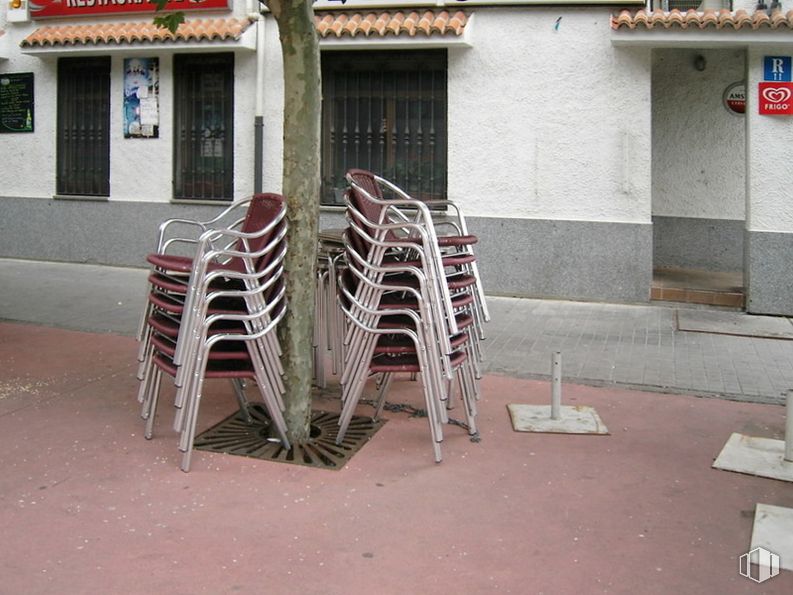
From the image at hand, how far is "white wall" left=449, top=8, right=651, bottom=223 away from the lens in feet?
31.0

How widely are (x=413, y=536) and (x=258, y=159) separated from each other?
7918 mm

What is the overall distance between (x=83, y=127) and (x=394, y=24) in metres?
4.95

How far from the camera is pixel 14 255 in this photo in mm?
12320

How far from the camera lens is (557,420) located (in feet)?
16.7

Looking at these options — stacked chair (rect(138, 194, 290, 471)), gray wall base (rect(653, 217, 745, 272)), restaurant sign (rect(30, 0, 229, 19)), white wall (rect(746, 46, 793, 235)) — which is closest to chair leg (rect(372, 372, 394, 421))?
stacked chair (rect(138, 194, 290, 471))

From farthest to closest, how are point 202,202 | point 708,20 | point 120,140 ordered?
1. point 120,140
2. point 202,202
3. point 708,20

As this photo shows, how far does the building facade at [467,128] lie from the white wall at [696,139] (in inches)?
1.0

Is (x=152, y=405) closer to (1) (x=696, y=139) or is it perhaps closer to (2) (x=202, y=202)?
(2) (x=202, y=202)

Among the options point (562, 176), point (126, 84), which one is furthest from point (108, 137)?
point (562, 176)

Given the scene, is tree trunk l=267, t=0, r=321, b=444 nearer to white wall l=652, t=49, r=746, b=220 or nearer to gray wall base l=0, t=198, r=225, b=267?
gray wall base l=0, t=198, r=225, b=267

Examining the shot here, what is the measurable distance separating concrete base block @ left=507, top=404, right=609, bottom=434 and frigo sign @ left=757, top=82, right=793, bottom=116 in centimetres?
508

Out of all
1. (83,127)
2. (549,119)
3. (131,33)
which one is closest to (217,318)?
(549,119)

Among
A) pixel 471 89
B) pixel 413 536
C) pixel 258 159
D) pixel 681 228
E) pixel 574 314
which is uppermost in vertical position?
pixel 471 89

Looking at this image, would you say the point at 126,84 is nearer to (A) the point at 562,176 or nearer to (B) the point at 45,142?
(B) the point at 45,142
